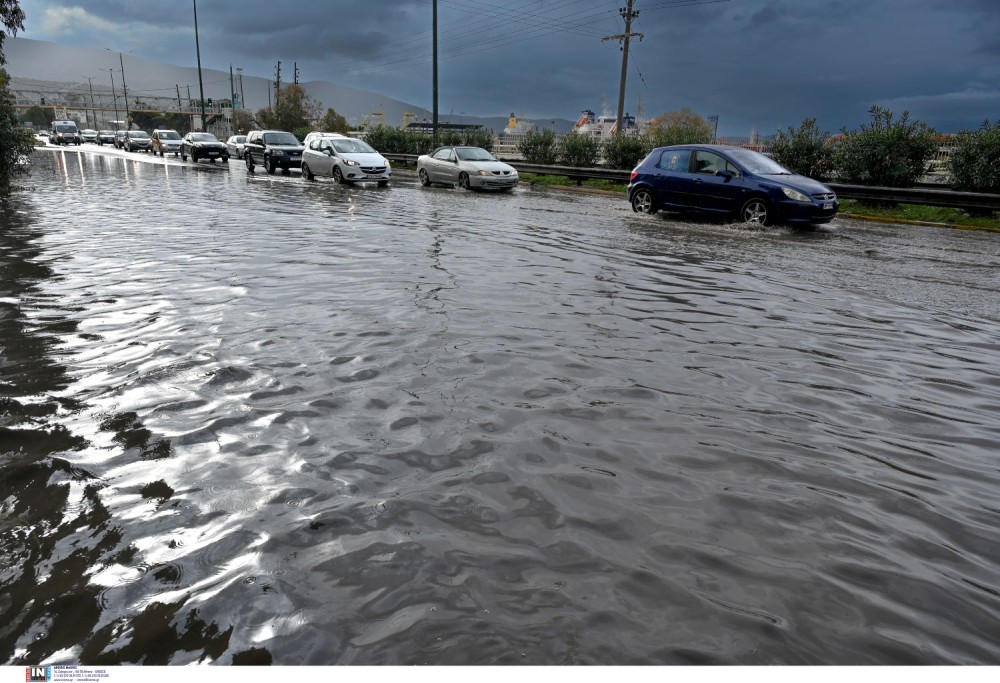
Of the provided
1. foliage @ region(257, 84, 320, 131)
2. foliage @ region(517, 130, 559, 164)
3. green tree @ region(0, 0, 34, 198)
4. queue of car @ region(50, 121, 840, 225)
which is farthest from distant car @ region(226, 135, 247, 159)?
green tree @ region(0, 0, 34, 198)

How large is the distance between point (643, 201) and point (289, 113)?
198 ft

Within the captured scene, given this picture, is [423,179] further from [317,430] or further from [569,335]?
A: [317,430]

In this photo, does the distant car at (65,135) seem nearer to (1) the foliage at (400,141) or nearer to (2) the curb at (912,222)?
(1) the foliage at (400,141)

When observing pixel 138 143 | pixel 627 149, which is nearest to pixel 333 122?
pixel 138 143

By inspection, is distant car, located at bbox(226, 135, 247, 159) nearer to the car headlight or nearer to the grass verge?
the grass verge

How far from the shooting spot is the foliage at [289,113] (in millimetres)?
67625

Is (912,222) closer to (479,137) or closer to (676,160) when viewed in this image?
(676,160)

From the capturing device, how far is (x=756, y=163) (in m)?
14.3

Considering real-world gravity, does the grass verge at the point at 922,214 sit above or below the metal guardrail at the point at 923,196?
below

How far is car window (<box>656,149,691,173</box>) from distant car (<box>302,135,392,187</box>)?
1173 cm

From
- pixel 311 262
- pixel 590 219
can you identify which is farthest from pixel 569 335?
pixel 590 219

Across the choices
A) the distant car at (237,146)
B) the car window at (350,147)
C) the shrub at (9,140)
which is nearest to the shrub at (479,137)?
the car window at (350,147)

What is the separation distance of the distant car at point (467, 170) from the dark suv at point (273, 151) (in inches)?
309
